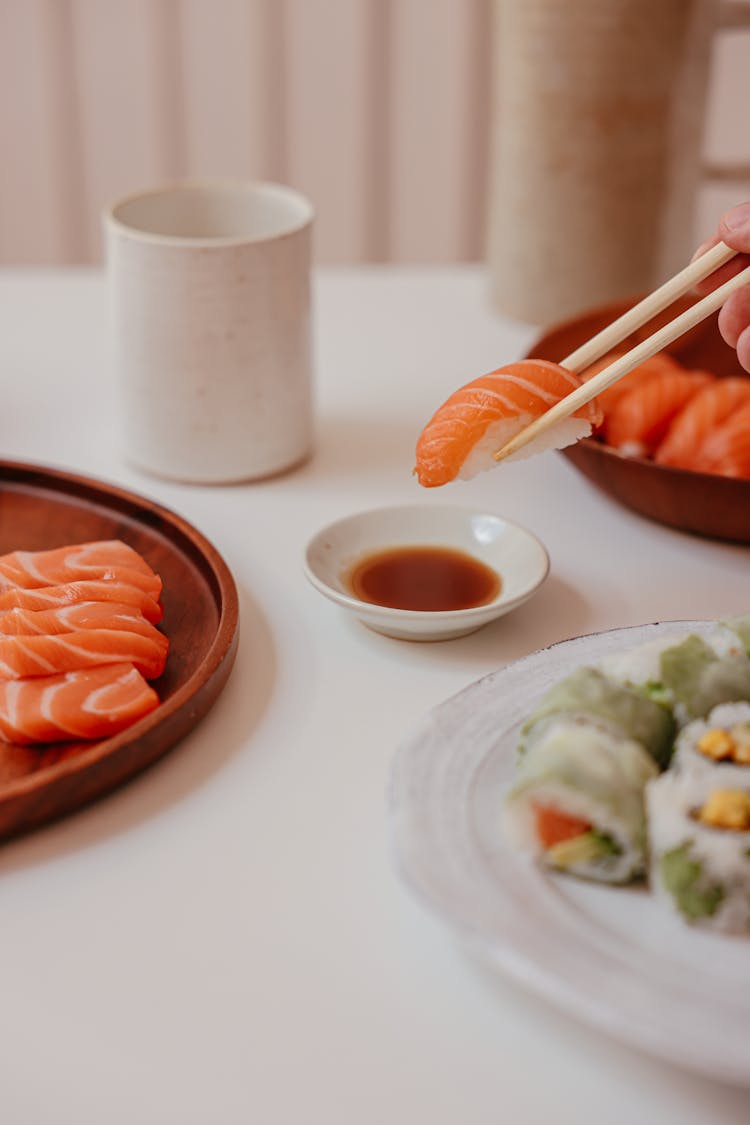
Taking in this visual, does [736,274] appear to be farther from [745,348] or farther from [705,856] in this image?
[705,856]

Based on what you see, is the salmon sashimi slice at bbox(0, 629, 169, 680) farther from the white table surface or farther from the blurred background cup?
the blurred background cup

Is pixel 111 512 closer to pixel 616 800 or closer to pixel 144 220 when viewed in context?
pixel 144 220

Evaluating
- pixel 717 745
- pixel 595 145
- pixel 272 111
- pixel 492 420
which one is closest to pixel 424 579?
pixel 492 420

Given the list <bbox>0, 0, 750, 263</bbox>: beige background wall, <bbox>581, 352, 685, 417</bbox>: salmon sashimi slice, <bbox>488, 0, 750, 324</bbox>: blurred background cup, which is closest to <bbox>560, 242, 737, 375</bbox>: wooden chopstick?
<bbox>581, 352, 685, 417</bbox>: salmon sashimi slice

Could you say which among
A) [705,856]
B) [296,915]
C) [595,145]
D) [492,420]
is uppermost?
Answer: [595,145]

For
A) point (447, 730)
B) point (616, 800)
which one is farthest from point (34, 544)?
point (616, 800)

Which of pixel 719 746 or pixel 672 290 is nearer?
pixel 719 746

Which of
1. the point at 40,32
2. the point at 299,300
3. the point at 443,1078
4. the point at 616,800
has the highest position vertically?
the point at 40,32
